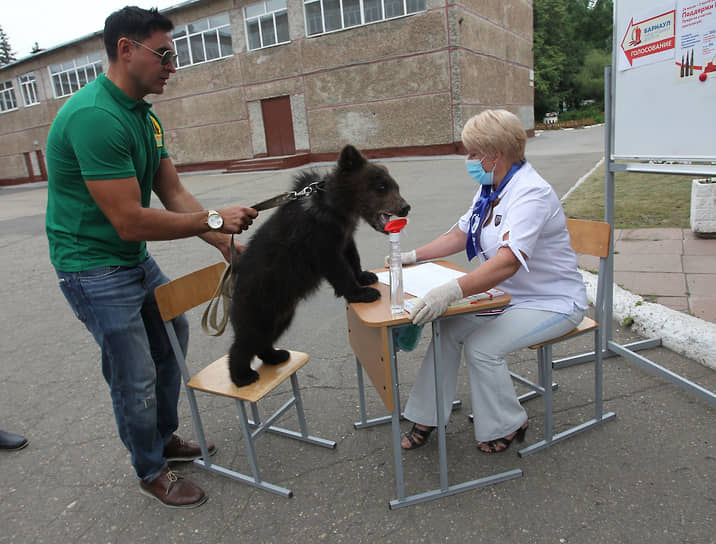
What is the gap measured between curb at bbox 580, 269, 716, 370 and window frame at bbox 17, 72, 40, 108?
1490 inches

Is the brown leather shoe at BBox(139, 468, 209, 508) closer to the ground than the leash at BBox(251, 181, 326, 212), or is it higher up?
closer to the ground

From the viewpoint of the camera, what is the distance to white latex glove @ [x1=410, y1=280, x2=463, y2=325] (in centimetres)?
226

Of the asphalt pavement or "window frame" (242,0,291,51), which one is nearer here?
the asphalt pavement

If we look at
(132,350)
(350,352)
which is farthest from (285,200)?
(350,352)

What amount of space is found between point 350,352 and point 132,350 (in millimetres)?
2158

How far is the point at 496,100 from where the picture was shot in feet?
78.9

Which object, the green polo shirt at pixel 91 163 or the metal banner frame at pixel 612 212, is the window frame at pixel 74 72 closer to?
the green polo shirt at pixel 91 163

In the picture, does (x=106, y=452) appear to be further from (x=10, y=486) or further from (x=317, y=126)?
(x=317, y=126)

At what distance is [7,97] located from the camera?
33.6 metres

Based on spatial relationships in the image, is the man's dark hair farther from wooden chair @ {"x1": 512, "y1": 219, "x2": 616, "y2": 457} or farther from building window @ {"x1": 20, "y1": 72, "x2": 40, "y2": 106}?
building window @ {"x1": 20, "y1": 72, "x2": 40, "y2": 106}

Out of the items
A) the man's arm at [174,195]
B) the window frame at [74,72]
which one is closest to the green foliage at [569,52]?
the window frame at [74,72]

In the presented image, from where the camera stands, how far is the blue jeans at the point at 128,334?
2346 mm

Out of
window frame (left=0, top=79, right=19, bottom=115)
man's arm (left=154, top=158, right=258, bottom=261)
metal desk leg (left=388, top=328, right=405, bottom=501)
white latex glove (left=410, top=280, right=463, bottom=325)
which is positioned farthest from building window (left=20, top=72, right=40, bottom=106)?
white latex glove (left=410, top=280, right=463, bottom=325)

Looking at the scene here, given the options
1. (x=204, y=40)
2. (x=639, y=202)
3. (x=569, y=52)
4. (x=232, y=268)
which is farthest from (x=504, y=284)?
(x=569, y=52)
